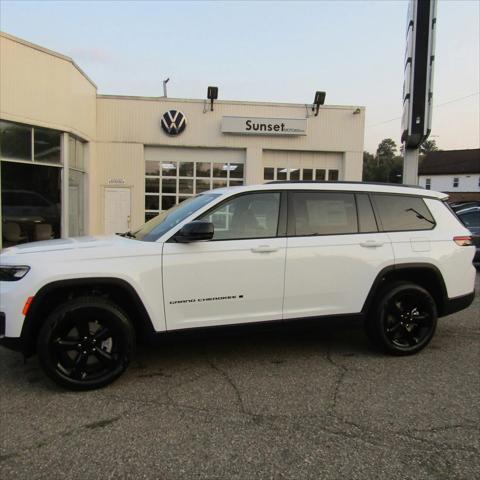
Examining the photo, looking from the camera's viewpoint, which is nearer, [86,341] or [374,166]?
[86,341]

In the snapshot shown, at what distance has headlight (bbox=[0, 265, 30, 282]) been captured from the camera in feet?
11.8

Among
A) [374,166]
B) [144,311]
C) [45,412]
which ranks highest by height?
[374,166]

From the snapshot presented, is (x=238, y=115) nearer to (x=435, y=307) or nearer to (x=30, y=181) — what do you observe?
(x=30, y=181)

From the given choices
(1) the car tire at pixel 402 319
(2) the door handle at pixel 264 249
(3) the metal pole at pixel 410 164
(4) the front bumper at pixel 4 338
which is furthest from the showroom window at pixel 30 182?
(3) the metal pole at pixel 410 164

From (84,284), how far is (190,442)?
1.55 meters

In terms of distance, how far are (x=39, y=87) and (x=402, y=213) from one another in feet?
33.7

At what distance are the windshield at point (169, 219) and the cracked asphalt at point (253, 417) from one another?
3.44 feet

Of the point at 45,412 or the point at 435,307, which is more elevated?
the point at 435,307

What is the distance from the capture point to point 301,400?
3594mm

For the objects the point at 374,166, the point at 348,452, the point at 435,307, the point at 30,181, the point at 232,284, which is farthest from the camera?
the point at 374,166

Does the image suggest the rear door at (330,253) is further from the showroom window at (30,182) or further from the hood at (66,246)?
the showroom window at (30,182)

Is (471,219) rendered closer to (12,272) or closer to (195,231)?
(195,231)

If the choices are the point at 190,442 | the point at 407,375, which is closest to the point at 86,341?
the point at 190,442

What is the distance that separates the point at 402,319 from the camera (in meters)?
4.64
